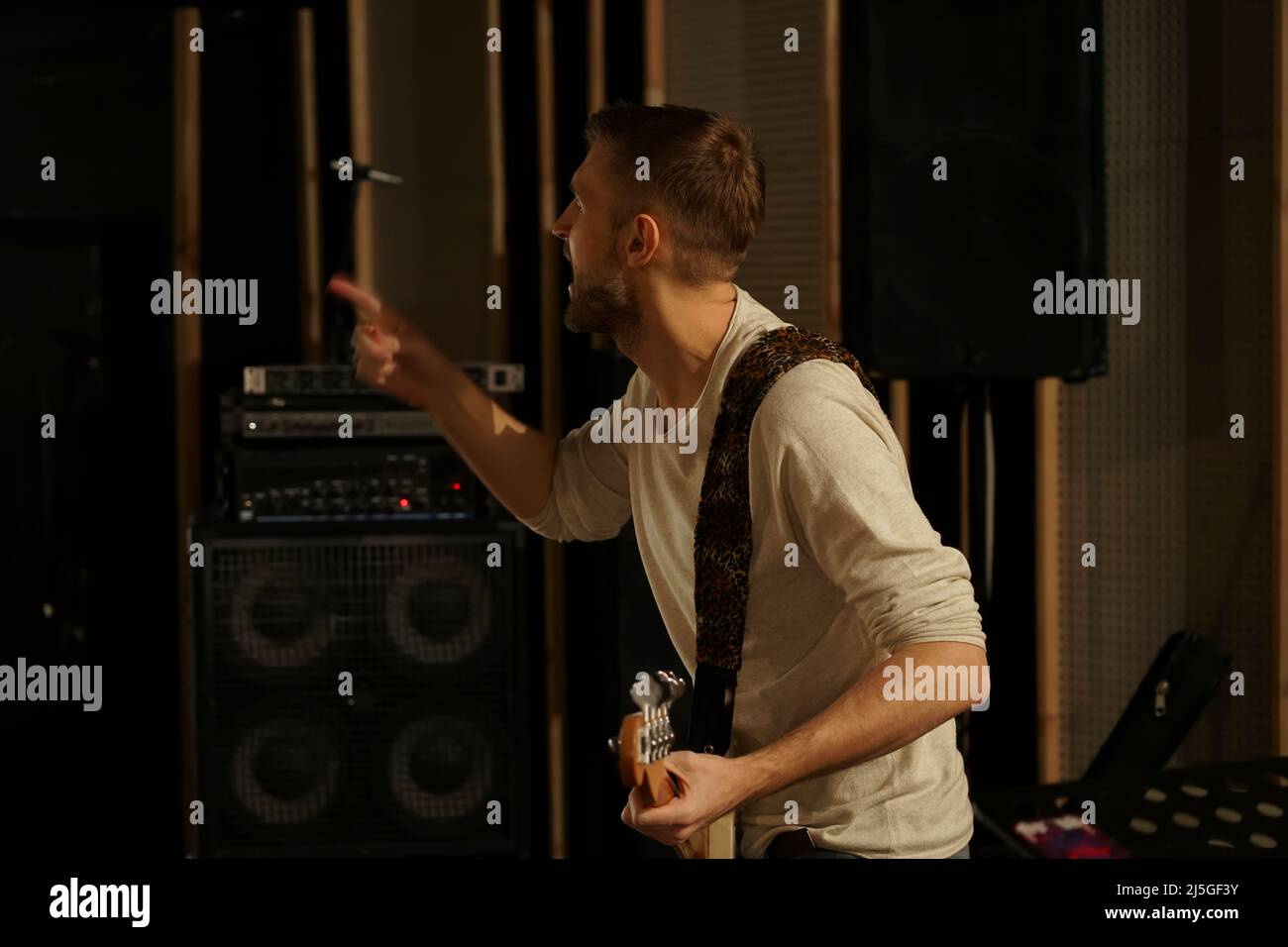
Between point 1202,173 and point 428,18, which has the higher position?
point 428,18

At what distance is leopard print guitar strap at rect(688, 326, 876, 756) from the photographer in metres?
1.48

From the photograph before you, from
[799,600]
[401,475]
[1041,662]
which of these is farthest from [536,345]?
[799,600]

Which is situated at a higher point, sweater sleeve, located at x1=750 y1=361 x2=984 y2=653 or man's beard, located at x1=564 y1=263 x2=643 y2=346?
man's beard, located at x1=564 y1=263 x2=643 y2=346

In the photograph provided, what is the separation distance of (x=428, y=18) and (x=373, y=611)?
57.8 inches

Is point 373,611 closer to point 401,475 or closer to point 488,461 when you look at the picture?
point 401,475

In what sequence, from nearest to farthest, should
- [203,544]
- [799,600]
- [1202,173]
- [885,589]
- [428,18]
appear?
[885,589] < [799,600] < [203,544] < [1202,173] < [428,18]

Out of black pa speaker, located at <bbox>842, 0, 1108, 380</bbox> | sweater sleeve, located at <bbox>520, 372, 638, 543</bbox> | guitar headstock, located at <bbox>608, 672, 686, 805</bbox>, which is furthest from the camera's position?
black pa speaker, located at <bbox>842, 0, 1108, 380</bbox>

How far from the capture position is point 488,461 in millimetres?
1683
